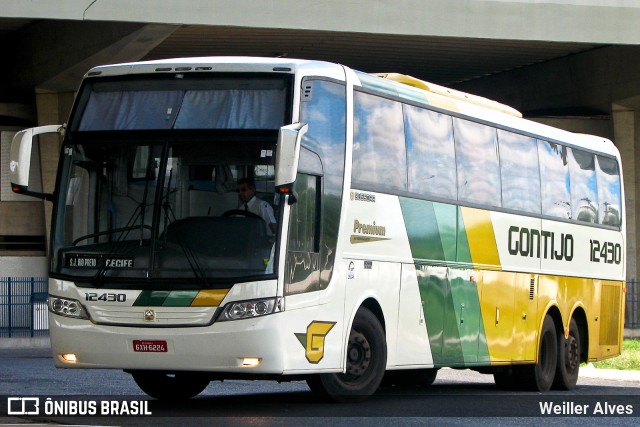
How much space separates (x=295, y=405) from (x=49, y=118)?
23703 millimetres

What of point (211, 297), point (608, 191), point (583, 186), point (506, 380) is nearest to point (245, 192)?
point (211, 297)

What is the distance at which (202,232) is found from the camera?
11938 mm

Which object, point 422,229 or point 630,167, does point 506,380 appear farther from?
point 630,167

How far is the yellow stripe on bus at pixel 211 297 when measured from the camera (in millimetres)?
11742

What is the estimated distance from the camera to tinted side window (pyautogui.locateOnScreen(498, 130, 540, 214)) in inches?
671

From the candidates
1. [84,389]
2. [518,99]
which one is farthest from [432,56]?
[84,389]

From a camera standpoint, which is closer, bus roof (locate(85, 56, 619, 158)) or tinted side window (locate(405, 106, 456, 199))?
bus roof (locate(85, 56, 619, 158))

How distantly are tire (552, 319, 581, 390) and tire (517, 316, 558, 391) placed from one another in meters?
0.21

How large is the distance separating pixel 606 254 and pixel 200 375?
914 centimetres

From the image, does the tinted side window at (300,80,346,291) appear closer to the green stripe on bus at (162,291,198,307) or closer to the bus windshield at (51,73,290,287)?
the bus windshield at (51,73,290,287)

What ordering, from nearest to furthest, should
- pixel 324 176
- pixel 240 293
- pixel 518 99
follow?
Result: pixel 240 293 → pixel 324 176 → pixel 518 99

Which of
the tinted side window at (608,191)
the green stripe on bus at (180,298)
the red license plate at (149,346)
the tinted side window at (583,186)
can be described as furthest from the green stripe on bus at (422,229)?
the tinted side window at (608,191)

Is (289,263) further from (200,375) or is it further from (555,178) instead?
(555,178)

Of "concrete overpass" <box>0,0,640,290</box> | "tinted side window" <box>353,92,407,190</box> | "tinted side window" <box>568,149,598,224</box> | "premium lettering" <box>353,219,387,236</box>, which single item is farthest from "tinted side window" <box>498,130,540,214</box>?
"concrete overpass" <box>0,0,640,290</box>
